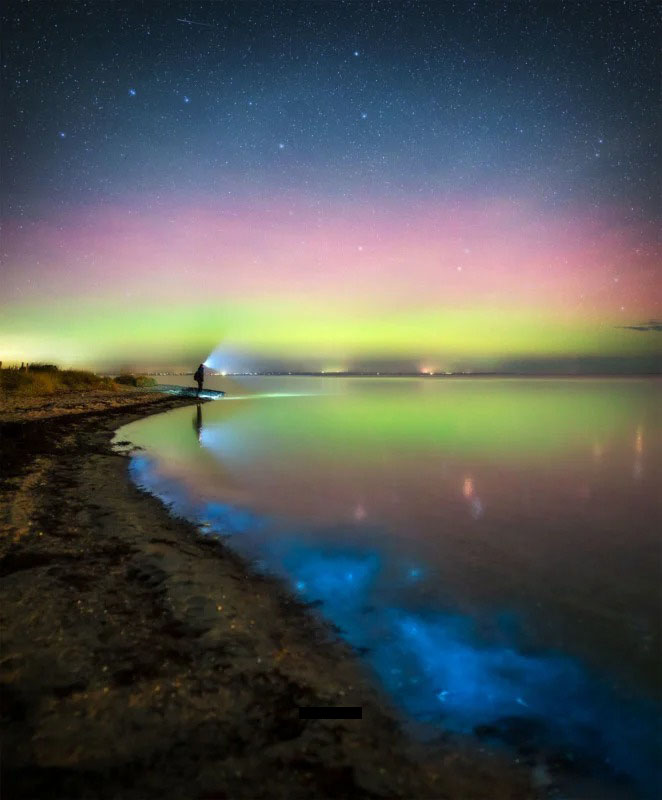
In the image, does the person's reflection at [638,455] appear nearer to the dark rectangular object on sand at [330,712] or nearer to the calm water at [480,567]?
the calm water at [480,567]

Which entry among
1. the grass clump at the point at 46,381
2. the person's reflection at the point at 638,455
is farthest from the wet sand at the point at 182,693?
the grass clump at the point at 46,381

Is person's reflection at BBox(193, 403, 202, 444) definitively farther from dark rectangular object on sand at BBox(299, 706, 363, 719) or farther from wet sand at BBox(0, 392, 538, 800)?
dark rectangular object on sand at BBox(299, 706, 363, 719)

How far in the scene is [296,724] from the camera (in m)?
3.36

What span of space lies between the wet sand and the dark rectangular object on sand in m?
0.07

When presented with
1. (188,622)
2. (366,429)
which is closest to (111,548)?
(188,622)

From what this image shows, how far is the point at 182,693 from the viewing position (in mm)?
3553

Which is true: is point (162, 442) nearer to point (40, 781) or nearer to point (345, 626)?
point (345, 626)

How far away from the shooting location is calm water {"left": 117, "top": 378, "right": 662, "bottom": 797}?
12.7ft

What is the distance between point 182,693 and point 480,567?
16.2 ft

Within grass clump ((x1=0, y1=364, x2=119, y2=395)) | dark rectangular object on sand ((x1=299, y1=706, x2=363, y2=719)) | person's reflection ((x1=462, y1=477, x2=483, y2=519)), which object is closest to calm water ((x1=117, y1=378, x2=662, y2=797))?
person's reflection ((x1=462, y1=477, x2=483, y2=519))

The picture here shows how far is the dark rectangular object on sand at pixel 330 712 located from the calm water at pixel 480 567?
487 mm

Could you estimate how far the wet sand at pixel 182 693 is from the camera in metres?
2.88

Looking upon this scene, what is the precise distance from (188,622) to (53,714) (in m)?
1.53

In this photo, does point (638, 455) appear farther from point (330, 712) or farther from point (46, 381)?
point (46, 381)
